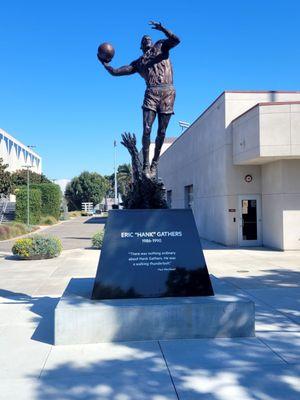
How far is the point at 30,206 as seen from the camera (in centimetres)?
4275

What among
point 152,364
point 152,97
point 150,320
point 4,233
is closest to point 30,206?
point 4,233

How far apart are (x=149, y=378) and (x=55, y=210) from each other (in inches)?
1827

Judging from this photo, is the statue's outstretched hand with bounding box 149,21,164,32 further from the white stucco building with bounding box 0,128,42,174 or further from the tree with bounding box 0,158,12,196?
the white stucco building with bounding box 0,128,42,174

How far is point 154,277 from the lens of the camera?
20.6 ft

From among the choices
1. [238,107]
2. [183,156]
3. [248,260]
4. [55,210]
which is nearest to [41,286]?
[248,260]

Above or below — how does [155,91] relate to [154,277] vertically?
above

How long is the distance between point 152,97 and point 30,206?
3700 cm

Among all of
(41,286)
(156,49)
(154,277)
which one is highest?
(156,49)

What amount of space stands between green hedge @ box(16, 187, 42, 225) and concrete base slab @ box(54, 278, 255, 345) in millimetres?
37561

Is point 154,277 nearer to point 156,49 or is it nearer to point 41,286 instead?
point 156,49

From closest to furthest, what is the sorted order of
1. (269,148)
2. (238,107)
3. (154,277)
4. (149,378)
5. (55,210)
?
(149,378) → (154,277) → (269,148) → (238,107) → (55,210)

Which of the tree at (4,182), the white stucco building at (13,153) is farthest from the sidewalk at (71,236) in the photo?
the white stucco building at (13,153)

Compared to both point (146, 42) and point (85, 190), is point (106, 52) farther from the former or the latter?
point (85, 190)

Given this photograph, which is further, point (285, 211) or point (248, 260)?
point (285, 211)
